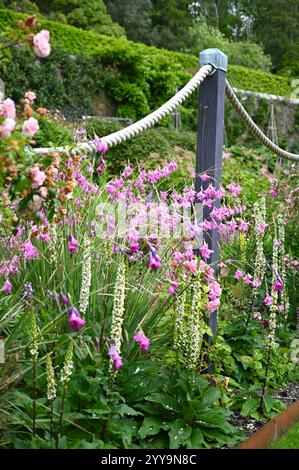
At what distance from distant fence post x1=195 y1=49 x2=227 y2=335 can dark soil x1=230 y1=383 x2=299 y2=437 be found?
0.74 metres

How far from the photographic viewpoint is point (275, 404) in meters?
2.95

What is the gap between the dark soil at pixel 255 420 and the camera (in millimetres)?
2725

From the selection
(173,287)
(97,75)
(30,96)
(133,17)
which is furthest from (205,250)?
(133,17)

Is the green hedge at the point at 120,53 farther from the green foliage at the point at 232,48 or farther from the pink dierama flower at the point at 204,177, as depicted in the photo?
the green foliage at the point at 232,48

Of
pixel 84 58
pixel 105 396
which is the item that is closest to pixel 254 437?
pixel 105 396

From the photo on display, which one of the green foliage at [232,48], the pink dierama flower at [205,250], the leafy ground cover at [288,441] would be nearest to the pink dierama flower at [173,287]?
the pink dierama flower at [205,250]

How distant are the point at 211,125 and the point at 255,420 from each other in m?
1.43

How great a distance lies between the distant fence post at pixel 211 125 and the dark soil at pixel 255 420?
0.74m

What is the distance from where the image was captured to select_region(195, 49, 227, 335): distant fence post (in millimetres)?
3223

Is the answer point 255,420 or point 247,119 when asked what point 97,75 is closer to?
point 247,119

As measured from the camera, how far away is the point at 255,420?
2.82 m

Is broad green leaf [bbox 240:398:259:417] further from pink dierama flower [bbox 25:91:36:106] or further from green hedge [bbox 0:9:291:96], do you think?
green hedge [bbox 0:9:291:96]
